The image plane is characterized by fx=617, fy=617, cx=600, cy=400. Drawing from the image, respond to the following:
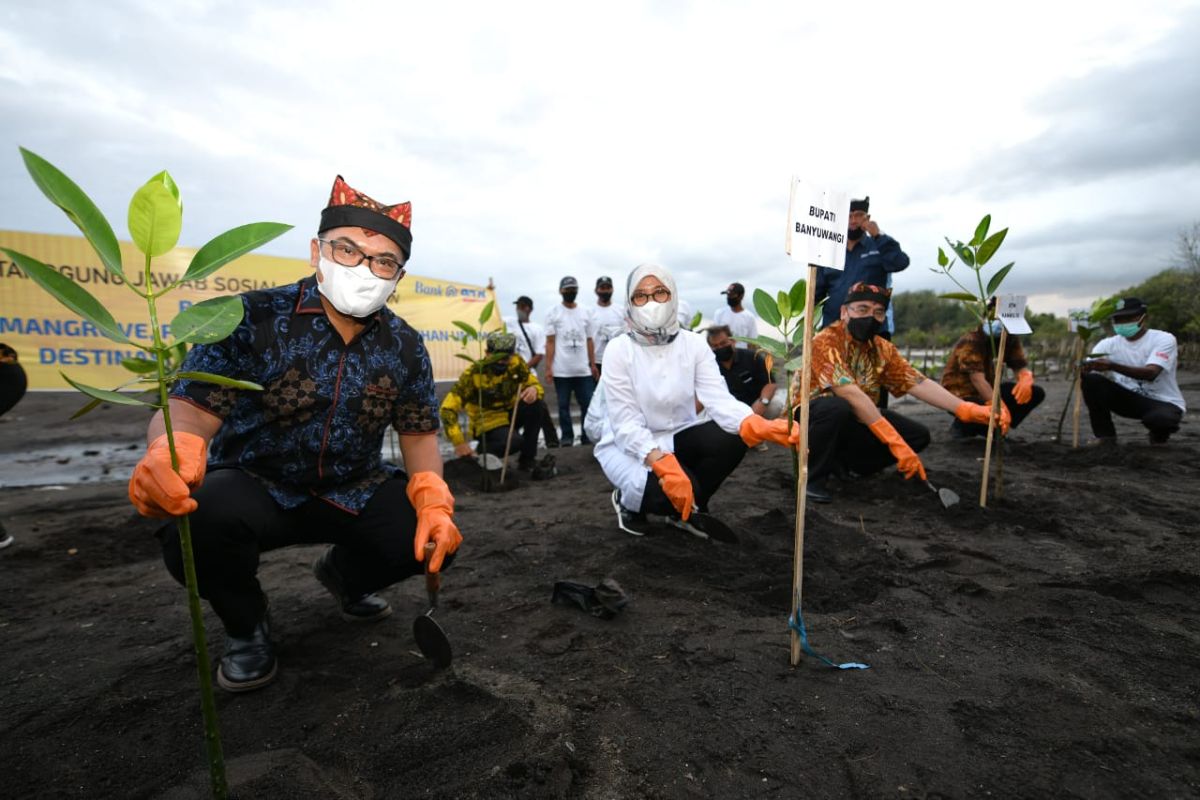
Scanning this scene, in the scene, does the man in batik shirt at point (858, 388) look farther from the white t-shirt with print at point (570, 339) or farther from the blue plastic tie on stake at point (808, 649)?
the white t-shirt with print at point (570, 339)

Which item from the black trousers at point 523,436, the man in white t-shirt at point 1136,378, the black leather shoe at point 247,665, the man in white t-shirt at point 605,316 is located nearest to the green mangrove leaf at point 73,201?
the black leather shoe at point 247,665

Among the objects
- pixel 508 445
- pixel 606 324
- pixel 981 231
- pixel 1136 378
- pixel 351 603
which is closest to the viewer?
pixel 351 603

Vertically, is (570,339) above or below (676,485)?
above

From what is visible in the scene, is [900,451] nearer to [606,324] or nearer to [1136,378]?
[1136,378]

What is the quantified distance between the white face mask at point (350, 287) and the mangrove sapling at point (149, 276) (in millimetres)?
727

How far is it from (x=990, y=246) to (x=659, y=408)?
1849mm

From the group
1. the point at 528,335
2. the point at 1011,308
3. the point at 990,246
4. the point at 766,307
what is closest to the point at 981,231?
the point at 990,246

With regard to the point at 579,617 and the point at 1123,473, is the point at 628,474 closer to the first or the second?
the point at 579,617

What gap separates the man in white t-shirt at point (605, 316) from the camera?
23.0 feet

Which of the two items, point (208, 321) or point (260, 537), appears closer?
point (208, 321)

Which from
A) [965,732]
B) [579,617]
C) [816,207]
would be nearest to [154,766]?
[579,617]

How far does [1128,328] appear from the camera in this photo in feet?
16.9

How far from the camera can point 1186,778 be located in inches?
54.6

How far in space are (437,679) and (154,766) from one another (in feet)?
2.31
